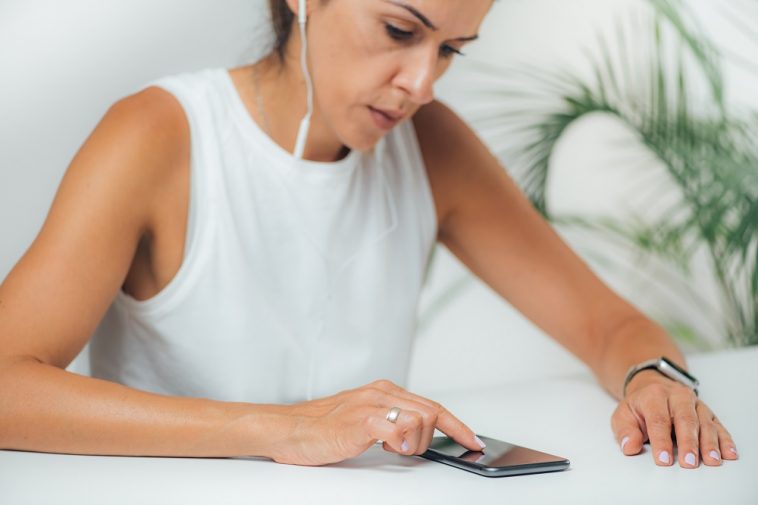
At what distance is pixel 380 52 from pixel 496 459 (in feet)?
1.66

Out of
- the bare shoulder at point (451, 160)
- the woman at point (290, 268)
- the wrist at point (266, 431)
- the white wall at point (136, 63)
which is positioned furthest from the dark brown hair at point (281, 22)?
the wrist at point (266, 431)

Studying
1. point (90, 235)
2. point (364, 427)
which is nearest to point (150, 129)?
point (90, 235)

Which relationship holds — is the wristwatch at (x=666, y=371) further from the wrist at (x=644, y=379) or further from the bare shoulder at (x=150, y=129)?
the bare shoulder at (x=150, y=129)

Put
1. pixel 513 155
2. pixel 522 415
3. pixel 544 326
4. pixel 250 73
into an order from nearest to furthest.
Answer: pixel 522 415
pixel 250 73
pixel 544 326
pixel 513 155

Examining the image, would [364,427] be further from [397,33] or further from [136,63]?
[136,63]

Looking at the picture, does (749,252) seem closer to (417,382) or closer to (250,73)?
(417,382)

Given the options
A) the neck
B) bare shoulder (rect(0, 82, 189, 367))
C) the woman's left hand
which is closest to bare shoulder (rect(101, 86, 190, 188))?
bare shoulder (rect(0, 82, 189, 367))

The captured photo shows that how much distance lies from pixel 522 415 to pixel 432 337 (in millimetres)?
1087

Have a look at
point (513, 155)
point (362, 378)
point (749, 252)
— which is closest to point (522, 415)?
point (362, 378)

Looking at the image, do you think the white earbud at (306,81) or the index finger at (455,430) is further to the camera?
the white earbud at (306,81)

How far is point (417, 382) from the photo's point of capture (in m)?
2.48

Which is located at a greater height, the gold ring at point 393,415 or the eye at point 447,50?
the eye at point 447,50

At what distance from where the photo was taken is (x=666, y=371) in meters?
1.43

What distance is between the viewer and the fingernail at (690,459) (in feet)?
3.85
